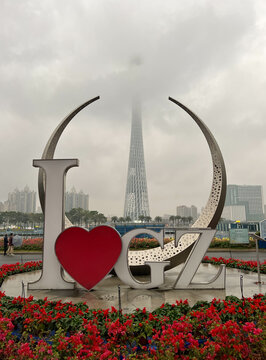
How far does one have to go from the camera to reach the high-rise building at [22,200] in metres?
158

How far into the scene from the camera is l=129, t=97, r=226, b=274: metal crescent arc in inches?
376

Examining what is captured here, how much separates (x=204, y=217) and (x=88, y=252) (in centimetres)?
468

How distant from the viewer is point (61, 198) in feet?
27.0

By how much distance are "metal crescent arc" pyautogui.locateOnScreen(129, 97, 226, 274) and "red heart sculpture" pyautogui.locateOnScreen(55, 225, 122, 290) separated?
2296 mm

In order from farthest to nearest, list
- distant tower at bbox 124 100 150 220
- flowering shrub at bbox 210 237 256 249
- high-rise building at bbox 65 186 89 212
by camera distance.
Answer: high-rise building at bbox 65 186 89 212 < distant tower at bbox 124 100 150 220 < flowering shrub at bbox 210 237 256 249

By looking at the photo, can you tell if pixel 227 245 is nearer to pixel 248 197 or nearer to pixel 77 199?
pixel 77 199

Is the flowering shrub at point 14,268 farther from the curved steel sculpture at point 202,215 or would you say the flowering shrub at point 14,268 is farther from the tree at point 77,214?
the tree at point 77,214

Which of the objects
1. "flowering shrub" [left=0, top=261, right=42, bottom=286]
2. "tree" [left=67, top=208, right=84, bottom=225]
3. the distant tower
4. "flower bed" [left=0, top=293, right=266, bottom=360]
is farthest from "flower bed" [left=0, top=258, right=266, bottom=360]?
the distant tower

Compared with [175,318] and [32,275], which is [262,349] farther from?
[32,275]

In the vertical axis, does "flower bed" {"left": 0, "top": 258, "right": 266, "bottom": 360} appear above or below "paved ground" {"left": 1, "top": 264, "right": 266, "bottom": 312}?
above

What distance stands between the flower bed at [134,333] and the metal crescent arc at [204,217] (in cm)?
377

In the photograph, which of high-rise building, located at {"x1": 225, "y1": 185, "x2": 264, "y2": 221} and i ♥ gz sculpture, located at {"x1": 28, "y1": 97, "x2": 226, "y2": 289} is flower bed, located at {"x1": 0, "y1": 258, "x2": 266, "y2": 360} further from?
high-rise building, located at {"x1": 225, "y1": 185, "x2": 264, "y2": 221}

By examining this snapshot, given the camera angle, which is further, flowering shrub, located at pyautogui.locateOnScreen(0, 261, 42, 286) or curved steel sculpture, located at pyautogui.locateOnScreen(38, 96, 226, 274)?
flowering shrub, located at pyautogui.locateOnScreen(0, 261, 42, 286)

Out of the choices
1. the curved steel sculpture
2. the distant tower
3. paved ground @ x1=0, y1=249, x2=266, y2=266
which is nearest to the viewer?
the curved steel sculpture
